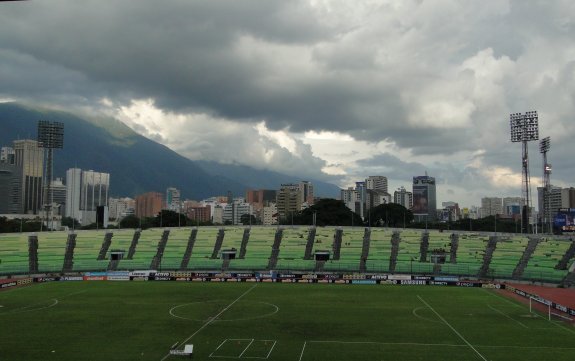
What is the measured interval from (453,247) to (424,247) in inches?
212

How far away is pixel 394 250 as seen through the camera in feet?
309

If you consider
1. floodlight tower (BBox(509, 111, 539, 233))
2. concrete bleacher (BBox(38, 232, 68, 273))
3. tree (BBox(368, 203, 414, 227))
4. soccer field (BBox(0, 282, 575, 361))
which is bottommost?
soccer field (BBox(0, 282, 575, 361))

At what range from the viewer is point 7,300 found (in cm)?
5656

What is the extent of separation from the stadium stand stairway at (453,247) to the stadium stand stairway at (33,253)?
73478 millimetres

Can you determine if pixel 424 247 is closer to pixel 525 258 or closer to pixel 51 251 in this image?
pixel 525 258

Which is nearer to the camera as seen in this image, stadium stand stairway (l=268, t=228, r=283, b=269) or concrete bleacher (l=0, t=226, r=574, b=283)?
concrete bleacher (l=0, t=226, r=574, b=283)

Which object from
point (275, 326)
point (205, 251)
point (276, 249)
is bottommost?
point (275, 326)

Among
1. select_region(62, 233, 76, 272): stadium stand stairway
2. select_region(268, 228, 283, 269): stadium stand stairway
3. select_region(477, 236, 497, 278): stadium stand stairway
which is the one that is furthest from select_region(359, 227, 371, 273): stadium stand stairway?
select_region(62, 233, 76, 272): stadium stand stairway

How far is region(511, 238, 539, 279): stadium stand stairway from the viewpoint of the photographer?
7938 cm

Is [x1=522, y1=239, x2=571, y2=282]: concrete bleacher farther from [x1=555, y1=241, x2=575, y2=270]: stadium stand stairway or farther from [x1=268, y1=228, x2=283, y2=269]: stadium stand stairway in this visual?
[x1=268, y1=228, x2=283, y2=269]: stadium stand stairway

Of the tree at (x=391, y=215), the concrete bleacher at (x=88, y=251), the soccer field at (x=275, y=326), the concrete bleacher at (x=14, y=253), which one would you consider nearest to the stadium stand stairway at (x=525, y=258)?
the soccer field at (x=275, y=326)

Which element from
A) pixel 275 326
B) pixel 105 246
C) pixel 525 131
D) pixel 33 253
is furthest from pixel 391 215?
pixel 275 326

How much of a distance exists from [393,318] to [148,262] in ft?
188

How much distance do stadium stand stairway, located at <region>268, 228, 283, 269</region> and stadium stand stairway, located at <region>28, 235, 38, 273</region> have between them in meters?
40.6
